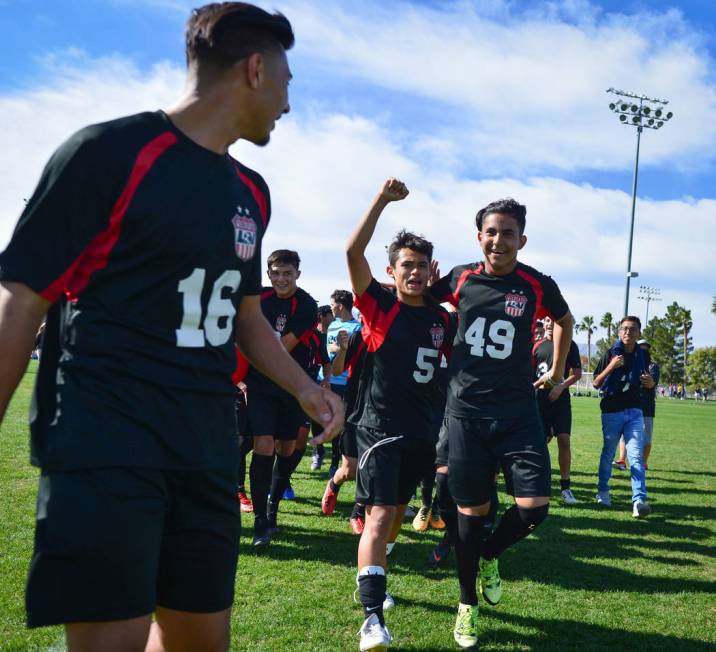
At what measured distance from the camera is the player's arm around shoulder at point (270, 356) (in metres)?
2.55

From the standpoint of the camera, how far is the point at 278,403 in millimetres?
6941

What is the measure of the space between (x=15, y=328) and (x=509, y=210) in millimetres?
3804

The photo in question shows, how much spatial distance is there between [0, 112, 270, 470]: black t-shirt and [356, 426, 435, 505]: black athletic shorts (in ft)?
8.05

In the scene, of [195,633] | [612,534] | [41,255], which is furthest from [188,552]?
[612,534]

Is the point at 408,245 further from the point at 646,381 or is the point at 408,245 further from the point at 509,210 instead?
the point at 646,381

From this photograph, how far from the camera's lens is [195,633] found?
2.18m

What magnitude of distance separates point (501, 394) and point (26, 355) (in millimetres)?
3400

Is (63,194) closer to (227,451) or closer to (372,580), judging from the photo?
(227,451)

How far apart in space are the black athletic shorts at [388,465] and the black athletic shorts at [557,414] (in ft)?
17.4

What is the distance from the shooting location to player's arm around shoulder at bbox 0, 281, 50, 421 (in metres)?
1.79

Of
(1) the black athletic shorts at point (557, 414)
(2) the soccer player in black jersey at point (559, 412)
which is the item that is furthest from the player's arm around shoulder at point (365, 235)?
(1) the black athletic shorts at point (557, 414)

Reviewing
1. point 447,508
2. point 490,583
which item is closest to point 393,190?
point 490,583

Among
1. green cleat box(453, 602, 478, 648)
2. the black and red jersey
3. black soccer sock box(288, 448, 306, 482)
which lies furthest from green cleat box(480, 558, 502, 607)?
the black and red jersey

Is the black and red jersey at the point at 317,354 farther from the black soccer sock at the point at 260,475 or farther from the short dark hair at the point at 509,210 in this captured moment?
the short dark hair at the point at 509,210
